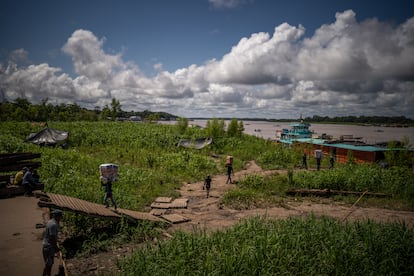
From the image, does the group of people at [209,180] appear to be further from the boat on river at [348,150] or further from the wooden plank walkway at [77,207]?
the boat on river at [348,150]

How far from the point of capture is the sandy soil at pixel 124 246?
5.24 meters

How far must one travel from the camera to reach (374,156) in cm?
2211

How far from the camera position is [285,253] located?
17.8 feet

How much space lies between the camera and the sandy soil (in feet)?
17.2

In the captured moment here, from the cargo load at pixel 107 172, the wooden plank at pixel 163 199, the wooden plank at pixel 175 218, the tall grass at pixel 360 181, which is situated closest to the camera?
the cargo load at pixel 107 172

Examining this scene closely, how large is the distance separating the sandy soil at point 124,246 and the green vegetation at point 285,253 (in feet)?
3.52

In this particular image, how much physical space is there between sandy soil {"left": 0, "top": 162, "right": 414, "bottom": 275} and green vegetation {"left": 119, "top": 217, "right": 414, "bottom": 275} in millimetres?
1074

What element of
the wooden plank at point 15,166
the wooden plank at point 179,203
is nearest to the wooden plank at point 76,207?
the wooden plank at point 179,203

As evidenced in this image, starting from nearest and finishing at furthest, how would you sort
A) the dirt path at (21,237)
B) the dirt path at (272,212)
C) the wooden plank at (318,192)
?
the dirt path at (21,237) → the dirt path at (272,212) → the wooden plank at (318,192)

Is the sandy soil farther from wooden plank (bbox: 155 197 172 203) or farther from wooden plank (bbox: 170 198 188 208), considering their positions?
wooden plank (bbox: 155 197 172 203)

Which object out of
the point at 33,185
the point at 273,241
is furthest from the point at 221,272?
the point at 33,185

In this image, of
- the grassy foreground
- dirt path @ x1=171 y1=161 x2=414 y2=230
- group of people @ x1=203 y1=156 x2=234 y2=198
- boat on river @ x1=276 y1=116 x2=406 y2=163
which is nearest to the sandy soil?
dirt path @ x1=171 y1=161 x2=414 y2=230

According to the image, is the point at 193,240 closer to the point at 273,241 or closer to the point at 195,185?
the point at 273,241

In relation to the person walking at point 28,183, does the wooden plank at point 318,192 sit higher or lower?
lower
